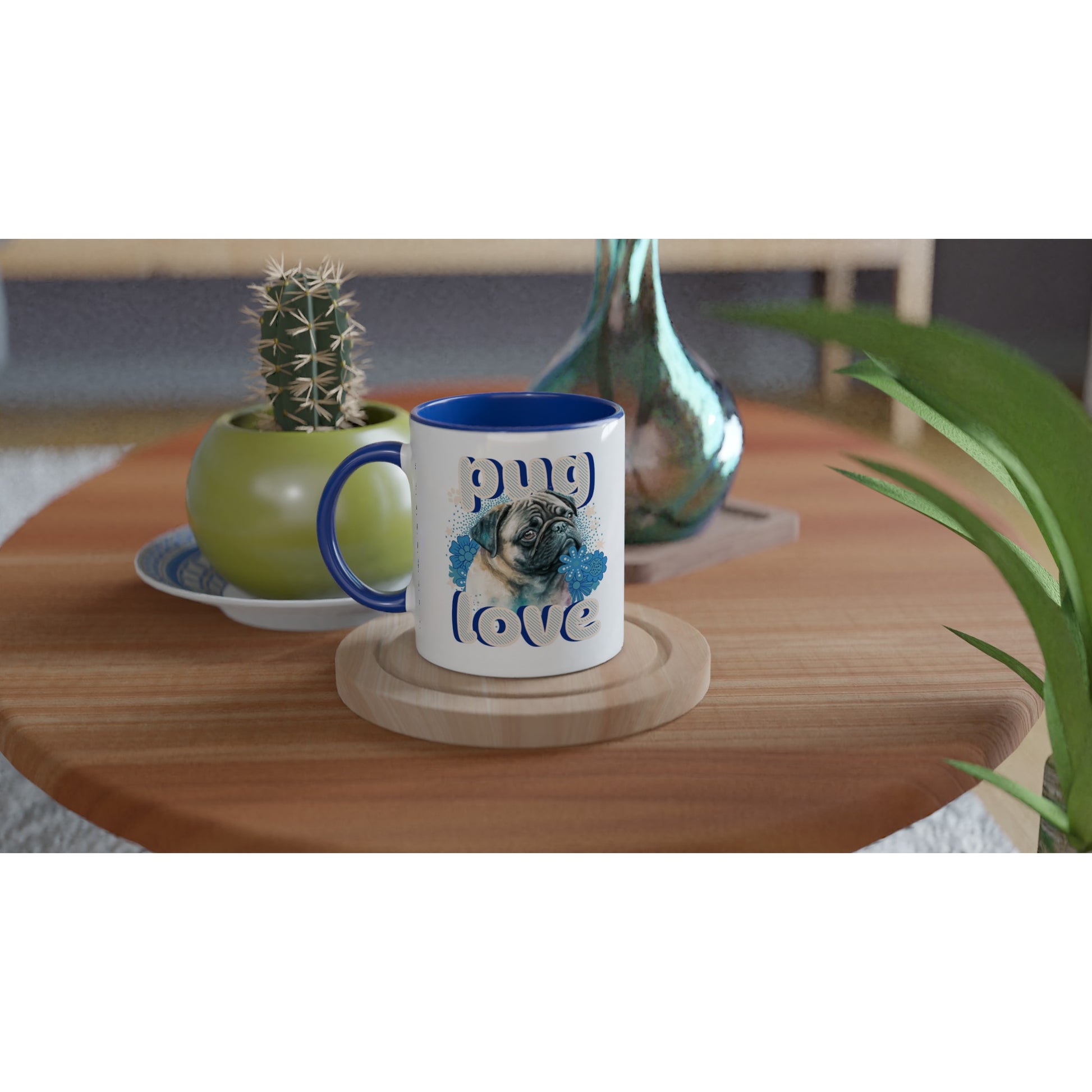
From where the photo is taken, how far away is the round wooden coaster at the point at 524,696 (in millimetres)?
532

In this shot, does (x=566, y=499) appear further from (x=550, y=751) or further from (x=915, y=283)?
(x=915, y=283)

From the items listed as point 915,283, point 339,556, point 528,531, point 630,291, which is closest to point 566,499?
point 528,531

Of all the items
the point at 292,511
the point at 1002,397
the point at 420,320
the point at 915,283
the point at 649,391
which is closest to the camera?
the point at 1002,397

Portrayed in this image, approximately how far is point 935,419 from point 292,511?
35 centimetres

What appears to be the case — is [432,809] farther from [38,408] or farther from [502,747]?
[38,408]

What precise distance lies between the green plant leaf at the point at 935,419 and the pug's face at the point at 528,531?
14 centimetres

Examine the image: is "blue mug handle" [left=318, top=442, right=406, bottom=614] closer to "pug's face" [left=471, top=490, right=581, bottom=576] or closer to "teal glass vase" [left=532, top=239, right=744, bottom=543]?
"pug's face" [left=471, top=490, right=581, bottom=576]

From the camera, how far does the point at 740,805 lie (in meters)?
0.49

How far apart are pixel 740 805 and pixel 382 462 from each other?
0.98 ft

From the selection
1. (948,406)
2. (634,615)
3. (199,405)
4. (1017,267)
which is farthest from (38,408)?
(948,406)

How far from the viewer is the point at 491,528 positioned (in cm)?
53

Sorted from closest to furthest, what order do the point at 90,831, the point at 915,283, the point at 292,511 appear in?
the point at 292,511 → the point at 90,831 → the point at 915,283

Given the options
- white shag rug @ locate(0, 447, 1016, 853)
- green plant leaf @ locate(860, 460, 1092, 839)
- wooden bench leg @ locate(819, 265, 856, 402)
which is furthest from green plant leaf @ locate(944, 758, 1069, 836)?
wooden bench leg @ locate(819, 265, 856, 402)

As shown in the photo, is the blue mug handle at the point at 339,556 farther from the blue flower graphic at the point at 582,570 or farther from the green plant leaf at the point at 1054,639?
the green plant leaf at the point at 1054,639
